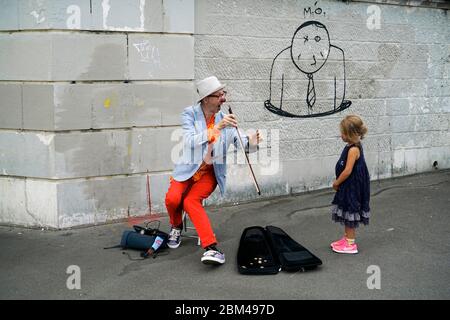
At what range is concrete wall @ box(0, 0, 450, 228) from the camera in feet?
19.6

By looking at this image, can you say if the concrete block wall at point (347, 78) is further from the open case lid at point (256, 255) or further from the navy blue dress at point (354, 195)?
the navy blue dress at point (354, 195)

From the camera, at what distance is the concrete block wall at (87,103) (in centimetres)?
592

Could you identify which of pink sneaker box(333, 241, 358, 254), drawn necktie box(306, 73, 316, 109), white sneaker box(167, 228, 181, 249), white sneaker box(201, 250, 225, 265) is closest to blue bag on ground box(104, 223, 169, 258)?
white sneaker box(167, 228, 181, 249)

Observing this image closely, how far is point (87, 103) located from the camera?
6.07 m

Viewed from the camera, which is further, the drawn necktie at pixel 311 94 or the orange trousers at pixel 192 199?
the drawn necktie at pixel 311 94

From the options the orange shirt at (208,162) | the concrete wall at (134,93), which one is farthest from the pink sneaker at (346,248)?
the concrete wall at (134,93)

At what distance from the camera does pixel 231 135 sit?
534 cm

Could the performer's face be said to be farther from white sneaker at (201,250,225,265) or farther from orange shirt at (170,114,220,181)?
white sneaker at (201,250,225,265)

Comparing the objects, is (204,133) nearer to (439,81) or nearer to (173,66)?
(173,66)

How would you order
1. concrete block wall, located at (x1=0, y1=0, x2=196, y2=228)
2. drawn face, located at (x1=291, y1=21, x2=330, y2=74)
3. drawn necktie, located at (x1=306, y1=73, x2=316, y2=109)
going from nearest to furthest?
concrete block wall, located at (x1=0, y1=0, x2=196, y2=228) → drawn face, located at (x1=291, y1=21, x2=330, y2=74) → drawn necktie, located at (x1=306, y1=73, x2=316, y2=109)

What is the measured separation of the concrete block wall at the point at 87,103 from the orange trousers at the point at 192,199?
1229 millimetres

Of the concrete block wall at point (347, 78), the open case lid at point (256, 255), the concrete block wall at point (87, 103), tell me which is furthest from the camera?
the concrete block wall at point (347, 78)

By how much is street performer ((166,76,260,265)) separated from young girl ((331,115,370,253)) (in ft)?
2.63
